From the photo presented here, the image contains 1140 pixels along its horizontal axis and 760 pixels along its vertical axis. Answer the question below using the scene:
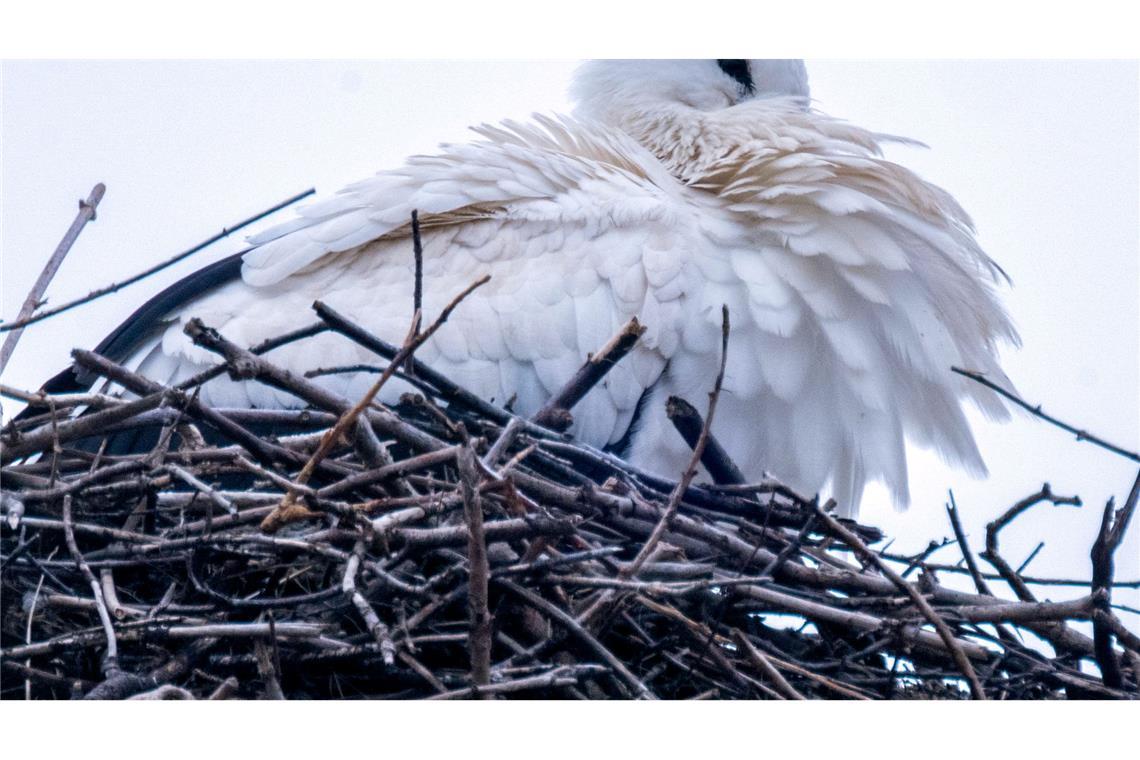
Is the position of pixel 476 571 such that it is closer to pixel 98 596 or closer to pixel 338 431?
pixel 338 431

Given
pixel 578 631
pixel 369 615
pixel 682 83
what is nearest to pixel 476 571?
pixel 369 615

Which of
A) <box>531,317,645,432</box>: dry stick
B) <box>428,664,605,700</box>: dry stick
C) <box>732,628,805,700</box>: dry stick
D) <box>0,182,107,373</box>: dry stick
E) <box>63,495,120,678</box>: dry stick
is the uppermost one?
<box>0,182,107,373</box>: dry stick

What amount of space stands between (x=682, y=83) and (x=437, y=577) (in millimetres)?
1705

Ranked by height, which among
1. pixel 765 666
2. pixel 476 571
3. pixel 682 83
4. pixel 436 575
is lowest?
pixel 765 666

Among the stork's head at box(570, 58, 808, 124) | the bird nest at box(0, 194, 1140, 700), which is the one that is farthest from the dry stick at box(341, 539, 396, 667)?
the stork's head at box(570, 58, 808, 124)

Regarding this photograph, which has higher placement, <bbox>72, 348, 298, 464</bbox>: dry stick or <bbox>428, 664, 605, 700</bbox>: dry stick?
<bbox>72, 348, 298, 464</bbox>: dry stick

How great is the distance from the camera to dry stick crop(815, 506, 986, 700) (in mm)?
1585

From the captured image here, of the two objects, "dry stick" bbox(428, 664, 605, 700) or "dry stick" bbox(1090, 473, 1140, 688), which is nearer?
"dry stick" bbox(428, 664, 605, 700)

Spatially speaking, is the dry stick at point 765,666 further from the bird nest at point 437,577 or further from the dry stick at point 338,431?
the dry stick at point 338,431

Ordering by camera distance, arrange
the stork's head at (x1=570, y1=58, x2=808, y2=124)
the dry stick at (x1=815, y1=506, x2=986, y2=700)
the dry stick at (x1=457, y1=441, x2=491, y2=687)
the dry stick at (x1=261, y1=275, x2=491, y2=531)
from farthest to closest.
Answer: the stork's head at (x1=570, y1=58, x2=808, y2=124) → the dry stick at (x1=815, y1=506, x2=986, y2=700) → the dry stick at (x1=261, y1=275, x2=491, y2=531) → the dry stick at (x1=457, y1=441, x2=491, y2=687)

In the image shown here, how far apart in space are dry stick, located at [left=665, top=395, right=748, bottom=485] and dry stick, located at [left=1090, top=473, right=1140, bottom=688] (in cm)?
49

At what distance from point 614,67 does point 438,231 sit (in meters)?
0.86

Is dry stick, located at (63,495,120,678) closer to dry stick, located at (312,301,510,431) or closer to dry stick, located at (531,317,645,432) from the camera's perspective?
dry stick, located at (312,301,510,431)

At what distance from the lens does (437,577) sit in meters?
1.57
